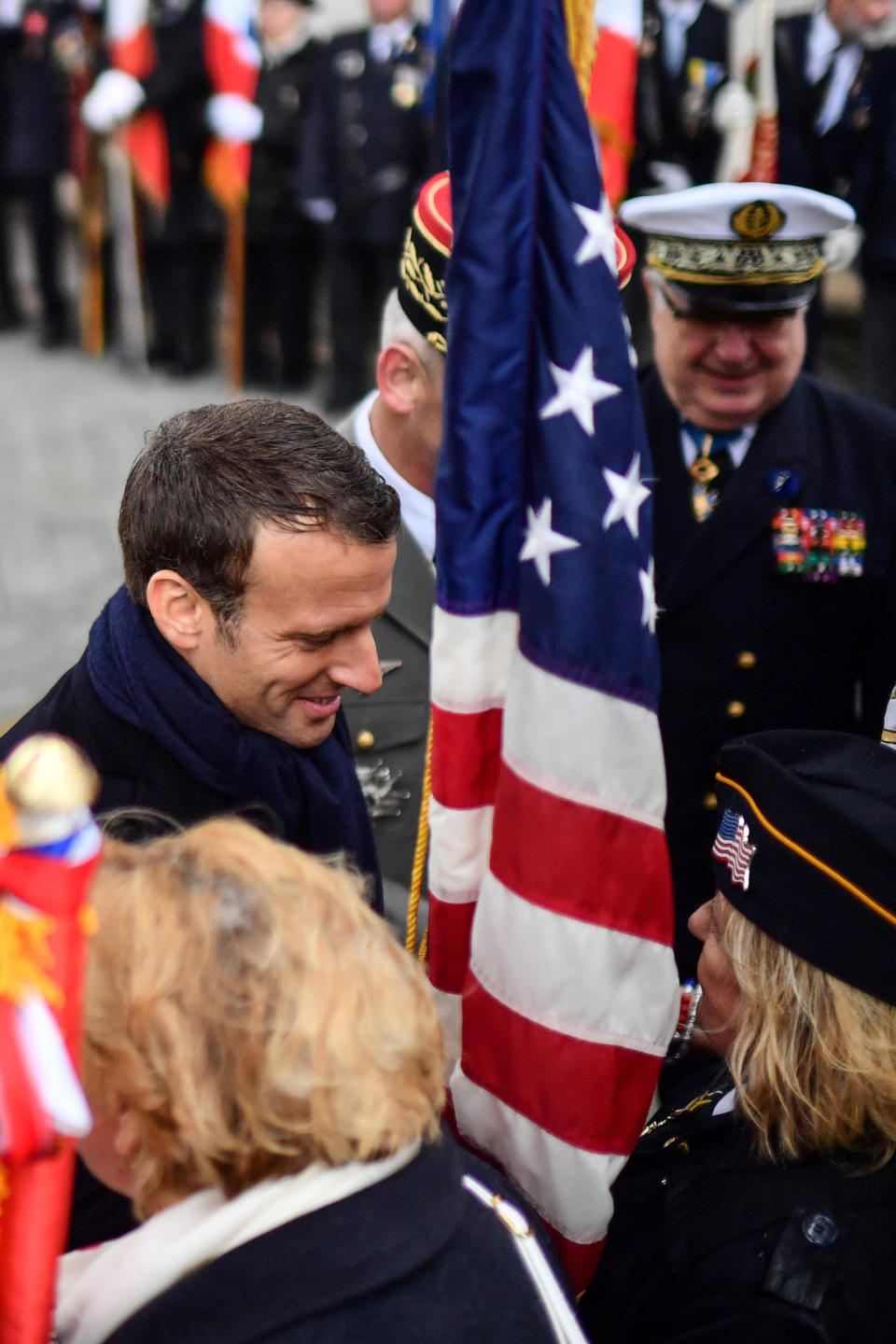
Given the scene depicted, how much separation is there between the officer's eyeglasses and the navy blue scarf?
1.28m

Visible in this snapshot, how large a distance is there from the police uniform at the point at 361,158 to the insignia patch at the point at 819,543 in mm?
5336

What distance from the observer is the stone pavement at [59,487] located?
5.79 m

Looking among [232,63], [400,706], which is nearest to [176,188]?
[232,63]

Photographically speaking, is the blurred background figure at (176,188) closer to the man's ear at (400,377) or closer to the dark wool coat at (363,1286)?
the man's ear at (400,377)

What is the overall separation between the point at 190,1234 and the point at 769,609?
192 cm

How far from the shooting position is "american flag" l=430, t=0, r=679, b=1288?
64.3 inches

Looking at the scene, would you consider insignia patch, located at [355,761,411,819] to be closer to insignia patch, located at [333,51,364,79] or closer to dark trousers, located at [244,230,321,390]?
insignia patch, located at [333,51,364,79]

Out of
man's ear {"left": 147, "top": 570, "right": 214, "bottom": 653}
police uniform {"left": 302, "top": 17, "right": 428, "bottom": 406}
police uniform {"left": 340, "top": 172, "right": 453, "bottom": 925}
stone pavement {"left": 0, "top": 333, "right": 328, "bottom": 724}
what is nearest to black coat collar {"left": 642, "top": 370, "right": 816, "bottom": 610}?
police uniform {"left": 340, "top": 172, "right": 453, "bottom": 925}

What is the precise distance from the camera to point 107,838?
4.52ft

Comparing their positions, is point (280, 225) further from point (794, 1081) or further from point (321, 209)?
point (794, 1081)

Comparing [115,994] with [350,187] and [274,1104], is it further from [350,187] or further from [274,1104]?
[350,187]

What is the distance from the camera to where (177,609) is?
179cm

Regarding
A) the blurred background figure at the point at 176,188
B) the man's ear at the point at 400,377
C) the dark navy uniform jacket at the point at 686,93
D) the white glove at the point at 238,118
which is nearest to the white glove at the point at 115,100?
the blurred background figure at the point at 176,188

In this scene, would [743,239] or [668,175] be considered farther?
[668,175]
